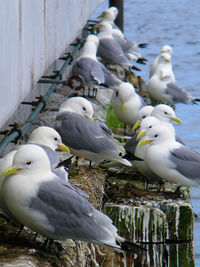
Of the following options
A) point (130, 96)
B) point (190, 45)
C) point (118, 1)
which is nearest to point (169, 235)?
point (130, 96)

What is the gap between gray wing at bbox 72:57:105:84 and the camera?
709cm

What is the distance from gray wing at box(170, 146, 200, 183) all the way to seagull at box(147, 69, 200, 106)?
383 cm

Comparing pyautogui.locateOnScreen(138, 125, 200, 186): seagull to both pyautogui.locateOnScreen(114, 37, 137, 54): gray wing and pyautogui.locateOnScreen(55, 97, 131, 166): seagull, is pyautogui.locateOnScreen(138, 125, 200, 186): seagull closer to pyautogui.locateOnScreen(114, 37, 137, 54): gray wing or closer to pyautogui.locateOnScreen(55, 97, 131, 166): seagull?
pyautogui.locateOnScreen(55, 97, 131, 166): seagull

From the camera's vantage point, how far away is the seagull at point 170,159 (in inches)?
174

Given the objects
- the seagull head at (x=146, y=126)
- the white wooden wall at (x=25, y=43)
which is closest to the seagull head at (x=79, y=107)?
the white wooden wall at (x=25, y=43)

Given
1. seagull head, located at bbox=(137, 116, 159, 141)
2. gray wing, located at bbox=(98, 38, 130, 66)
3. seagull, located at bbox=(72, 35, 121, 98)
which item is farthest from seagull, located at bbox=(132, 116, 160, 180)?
gray wing, located at bbox=(98, 38, 130, 66)

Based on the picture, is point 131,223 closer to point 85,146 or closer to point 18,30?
point 85,146

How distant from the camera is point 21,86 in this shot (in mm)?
4688

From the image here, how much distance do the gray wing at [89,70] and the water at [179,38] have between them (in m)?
1.45

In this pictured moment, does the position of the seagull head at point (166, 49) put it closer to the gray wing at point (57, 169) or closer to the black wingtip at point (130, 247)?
the gray wing at point (57, 169)

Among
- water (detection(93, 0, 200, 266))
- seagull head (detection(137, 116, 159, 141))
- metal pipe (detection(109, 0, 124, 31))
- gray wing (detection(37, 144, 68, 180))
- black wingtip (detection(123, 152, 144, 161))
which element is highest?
gray wing (detection(37, 144, 68, 180))

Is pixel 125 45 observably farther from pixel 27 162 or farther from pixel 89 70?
pixel 27 162

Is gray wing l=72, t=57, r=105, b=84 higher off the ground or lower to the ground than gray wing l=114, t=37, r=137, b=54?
→ higher

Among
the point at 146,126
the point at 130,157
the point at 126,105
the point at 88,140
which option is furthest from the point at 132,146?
the point at 126,105
